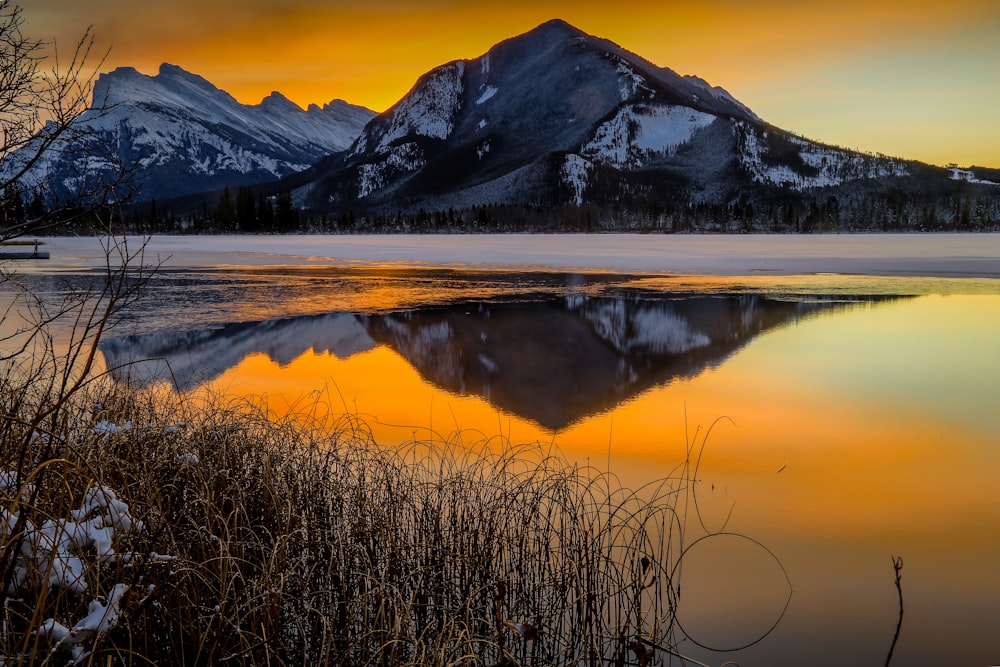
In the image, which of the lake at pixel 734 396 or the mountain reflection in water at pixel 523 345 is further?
the mountain reflection in water at pixel 523 345

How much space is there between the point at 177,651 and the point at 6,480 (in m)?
1.18

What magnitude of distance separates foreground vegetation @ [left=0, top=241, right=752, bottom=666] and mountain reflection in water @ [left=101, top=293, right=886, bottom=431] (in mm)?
4368

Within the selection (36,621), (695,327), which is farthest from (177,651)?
(695,327)

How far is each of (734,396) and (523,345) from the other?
613 cm

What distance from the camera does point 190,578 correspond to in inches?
175

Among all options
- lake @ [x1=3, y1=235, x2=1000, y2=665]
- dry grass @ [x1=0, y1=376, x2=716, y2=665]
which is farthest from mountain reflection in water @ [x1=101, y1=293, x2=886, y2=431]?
dry grass @ [x1=0, y1=376, x2=716, y2=665]

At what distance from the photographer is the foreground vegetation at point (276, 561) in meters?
3.55

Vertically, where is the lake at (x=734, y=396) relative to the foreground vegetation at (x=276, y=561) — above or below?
below

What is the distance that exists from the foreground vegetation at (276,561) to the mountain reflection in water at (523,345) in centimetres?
437

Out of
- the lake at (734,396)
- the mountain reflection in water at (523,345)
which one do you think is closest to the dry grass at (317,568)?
the lake at (734,396)

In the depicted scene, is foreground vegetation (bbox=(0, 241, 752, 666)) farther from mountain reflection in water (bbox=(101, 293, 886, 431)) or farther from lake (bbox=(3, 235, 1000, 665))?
mountain reflection in water (bbox=(101, 293, 886, 431))

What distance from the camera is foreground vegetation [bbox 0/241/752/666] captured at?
11.7 ft

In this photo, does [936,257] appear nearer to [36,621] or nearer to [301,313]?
[301,313]

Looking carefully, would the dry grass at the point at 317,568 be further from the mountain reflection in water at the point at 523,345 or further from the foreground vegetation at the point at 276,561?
the mountain reflection in water at the point at 523,345
